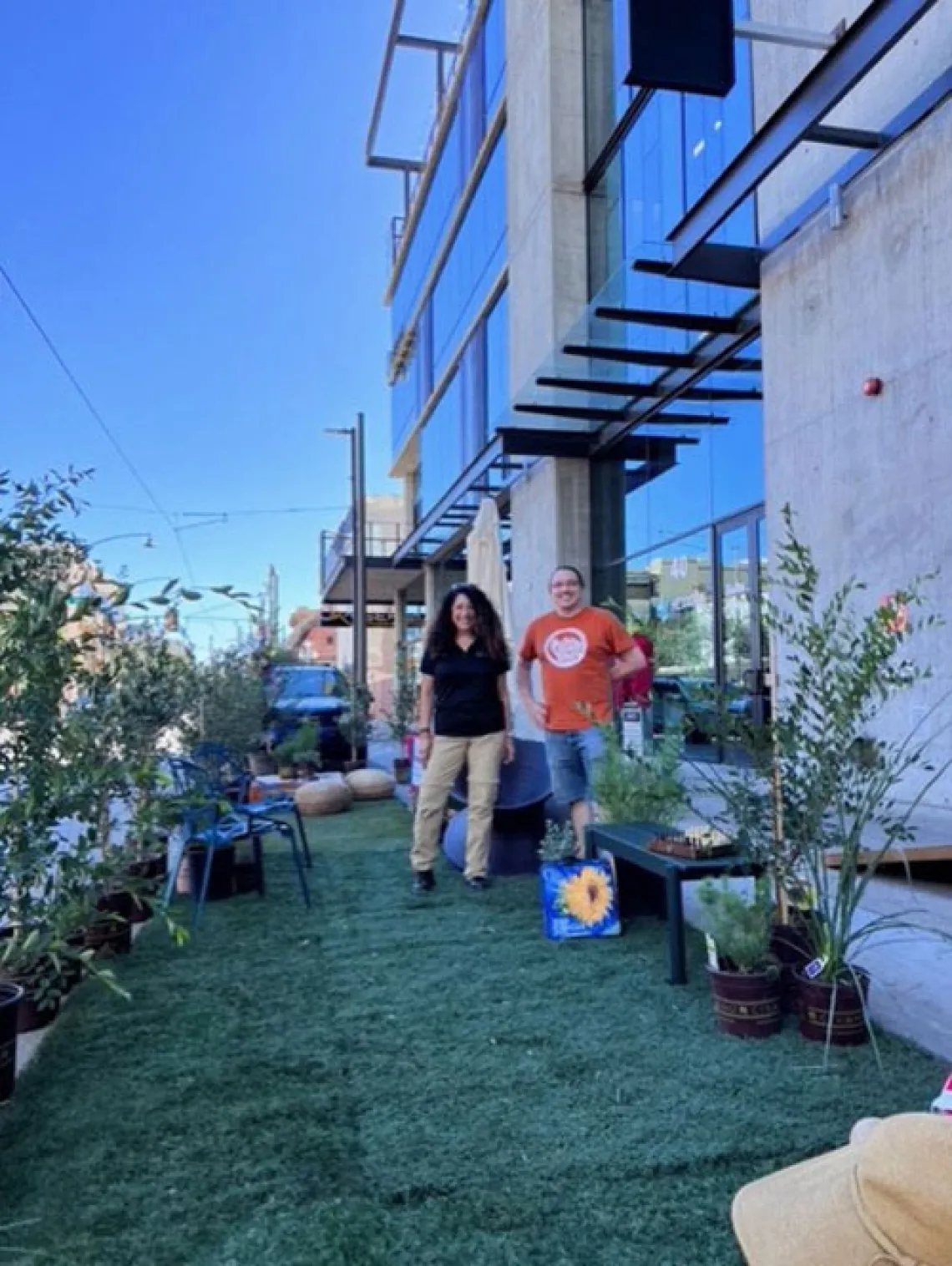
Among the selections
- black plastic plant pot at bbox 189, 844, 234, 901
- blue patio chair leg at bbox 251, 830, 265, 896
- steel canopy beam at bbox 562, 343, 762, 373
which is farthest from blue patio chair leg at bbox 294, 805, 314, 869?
steel canopy beam at bbox 562, 343, 762, 373

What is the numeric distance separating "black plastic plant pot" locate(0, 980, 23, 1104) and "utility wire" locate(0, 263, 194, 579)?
122 centimetres

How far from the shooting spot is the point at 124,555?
3.46 m

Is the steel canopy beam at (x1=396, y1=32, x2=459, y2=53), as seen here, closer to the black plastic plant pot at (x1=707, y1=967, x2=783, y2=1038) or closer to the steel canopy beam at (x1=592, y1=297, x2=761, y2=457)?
the steel canopy beam at (x1=592, y1=297, x2=761, y2=457)

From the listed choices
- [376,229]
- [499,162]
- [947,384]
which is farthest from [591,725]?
[376,229]

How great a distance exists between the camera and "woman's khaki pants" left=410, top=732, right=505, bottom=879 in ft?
14.2

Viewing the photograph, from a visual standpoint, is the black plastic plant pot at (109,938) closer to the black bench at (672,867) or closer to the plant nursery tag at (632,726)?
the black bench at (672,867)

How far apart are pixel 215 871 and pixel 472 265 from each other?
1239 cm

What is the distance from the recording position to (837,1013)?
8.00ft

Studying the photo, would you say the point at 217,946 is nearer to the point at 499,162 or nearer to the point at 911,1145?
the point at 911,1145

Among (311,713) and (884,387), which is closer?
(884,387)

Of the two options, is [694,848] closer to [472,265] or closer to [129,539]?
[129,539]

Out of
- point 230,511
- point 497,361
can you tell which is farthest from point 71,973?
point 230,511

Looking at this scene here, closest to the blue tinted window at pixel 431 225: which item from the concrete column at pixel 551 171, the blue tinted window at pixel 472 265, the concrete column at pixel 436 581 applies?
the blue tinted window at pixel 472 265

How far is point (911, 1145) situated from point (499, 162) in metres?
14.0
